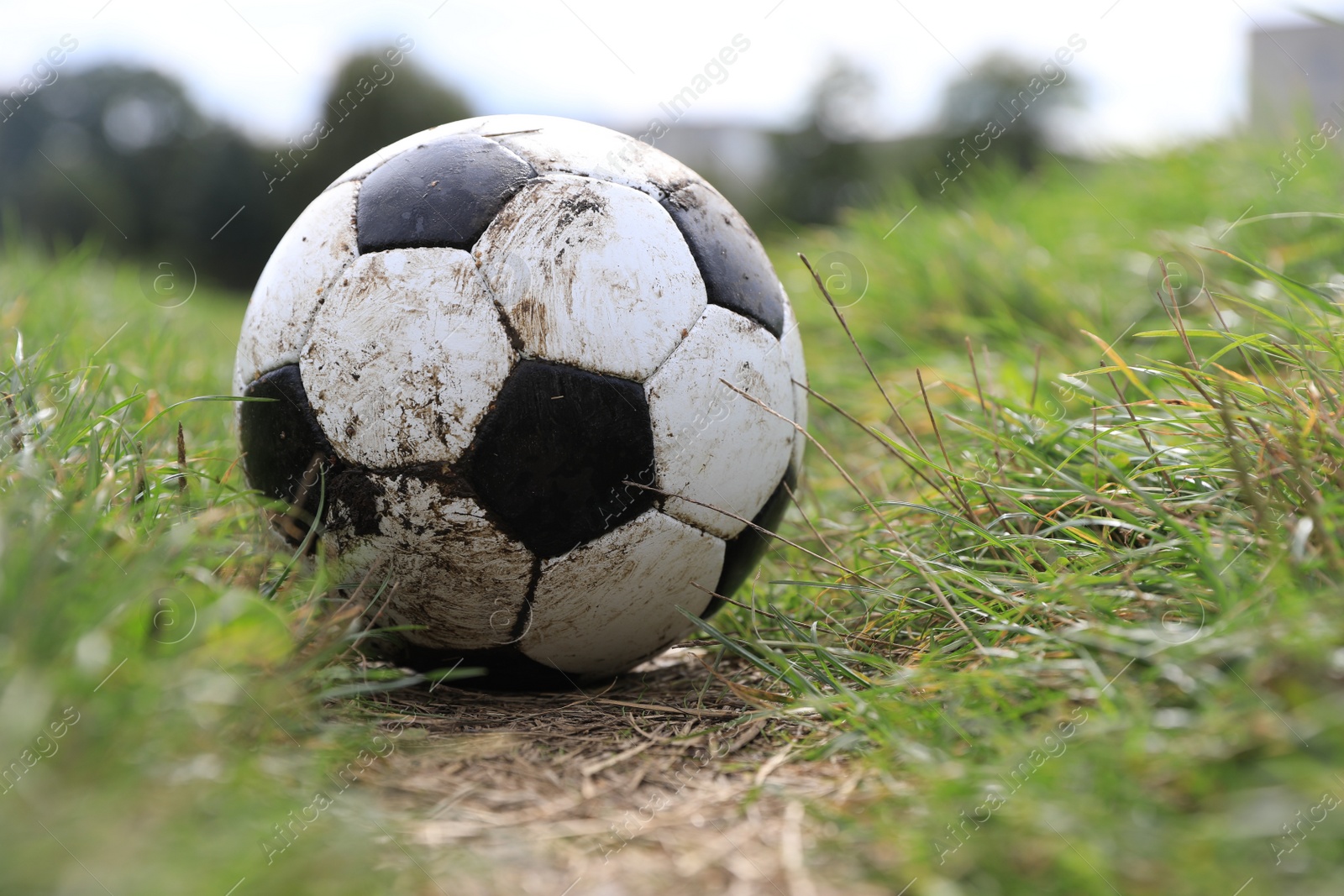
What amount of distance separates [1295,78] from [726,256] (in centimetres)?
887

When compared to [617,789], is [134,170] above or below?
above

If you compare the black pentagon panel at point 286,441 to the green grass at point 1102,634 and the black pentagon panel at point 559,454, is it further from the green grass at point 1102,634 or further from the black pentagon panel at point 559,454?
the green grass at point 1102,634

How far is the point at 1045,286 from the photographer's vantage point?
17.9 ft

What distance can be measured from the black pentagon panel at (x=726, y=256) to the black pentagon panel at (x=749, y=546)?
42 cm

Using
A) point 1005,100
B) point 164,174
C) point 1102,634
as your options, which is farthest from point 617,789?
point 1005,100

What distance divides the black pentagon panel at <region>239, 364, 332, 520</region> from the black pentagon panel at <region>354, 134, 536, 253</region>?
378mm

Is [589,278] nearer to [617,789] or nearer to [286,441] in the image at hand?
[286,441]

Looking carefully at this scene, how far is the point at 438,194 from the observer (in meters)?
2.20

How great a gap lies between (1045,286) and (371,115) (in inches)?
527

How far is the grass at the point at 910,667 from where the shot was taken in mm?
1354

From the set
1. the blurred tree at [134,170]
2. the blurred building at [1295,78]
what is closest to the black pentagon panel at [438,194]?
the blurred building at [1295,78]

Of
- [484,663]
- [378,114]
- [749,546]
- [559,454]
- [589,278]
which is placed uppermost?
A: [378,114]

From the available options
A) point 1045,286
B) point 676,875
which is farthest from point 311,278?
point 1045,286

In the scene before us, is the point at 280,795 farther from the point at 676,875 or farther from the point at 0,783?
the point at 676,875
